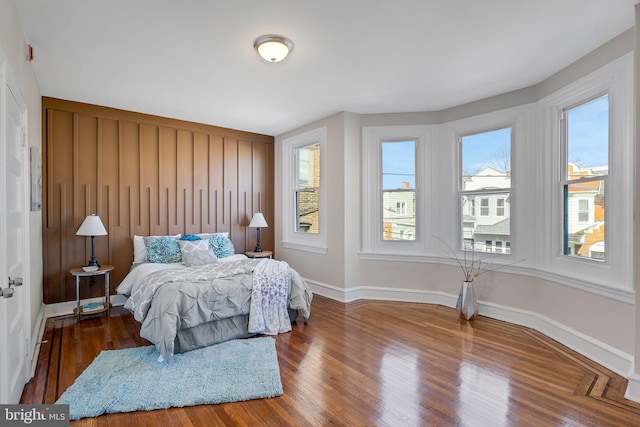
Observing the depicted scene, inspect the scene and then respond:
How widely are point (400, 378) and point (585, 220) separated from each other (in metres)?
2.27

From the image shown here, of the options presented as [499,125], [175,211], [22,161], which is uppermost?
[499,125]

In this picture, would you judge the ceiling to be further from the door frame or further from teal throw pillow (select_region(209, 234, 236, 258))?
teal throw pillow (select_region(209, 234, 236, 258))

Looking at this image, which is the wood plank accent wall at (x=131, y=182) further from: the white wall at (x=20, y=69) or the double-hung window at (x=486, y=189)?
the double-hung window at (x=486, y=189)

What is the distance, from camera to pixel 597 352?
2807 mm

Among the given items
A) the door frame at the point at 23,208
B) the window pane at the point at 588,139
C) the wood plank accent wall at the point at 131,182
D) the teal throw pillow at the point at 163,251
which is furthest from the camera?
the teal throw pillow at the point at 163,251

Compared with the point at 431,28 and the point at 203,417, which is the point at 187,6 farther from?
the point at 203,417

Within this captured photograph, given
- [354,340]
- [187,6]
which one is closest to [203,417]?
[354,340]

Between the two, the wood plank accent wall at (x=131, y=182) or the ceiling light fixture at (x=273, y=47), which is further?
the wood plank accent wall at (x=131, y=182)

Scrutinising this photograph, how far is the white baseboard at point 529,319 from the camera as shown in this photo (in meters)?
2.59

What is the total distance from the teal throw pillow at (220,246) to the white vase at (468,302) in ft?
10.2

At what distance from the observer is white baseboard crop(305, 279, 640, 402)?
259cm

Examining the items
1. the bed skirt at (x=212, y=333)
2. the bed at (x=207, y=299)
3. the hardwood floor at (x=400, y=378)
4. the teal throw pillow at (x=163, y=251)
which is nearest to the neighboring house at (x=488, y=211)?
the hardwood floor at (x=400, y=378)

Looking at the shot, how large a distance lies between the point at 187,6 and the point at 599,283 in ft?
12.7

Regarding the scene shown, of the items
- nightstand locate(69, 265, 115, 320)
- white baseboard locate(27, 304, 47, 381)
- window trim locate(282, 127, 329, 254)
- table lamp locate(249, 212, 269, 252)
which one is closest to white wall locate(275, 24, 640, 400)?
window trim locate(282, 127, 329, 254)
